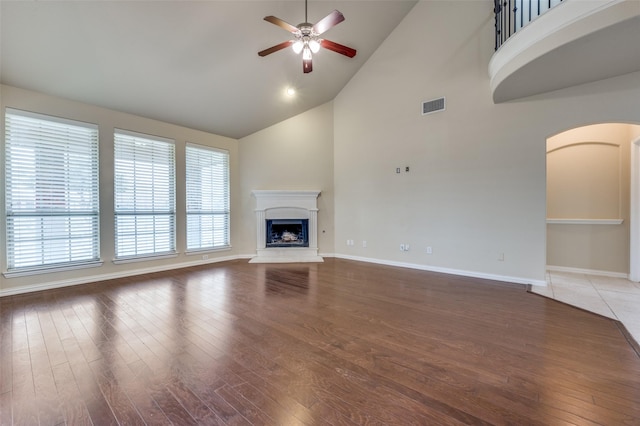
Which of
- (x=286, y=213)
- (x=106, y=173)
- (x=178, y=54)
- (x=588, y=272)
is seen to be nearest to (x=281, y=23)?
(x=178, y=54)

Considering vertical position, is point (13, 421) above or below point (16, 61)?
below

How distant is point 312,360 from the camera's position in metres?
2.06

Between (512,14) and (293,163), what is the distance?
15.0 ft

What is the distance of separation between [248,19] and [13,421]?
14.7 feet

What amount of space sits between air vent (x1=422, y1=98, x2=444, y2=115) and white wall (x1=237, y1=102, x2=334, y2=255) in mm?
2254

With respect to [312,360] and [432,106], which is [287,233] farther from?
[312,360]

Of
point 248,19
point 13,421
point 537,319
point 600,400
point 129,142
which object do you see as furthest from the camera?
point 129,142

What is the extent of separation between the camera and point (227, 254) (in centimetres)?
624

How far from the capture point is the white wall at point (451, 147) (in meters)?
3.88

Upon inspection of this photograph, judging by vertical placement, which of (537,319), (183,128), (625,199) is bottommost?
(537,319)

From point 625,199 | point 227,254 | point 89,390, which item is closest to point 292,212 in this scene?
point 227,254

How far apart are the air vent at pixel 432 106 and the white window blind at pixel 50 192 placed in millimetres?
5631

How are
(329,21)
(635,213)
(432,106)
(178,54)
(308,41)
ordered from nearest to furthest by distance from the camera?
(329,21), (308,41), (178,54), (635,213), (432,106)

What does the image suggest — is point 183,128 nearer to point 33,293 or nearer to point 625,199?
point 33,293
